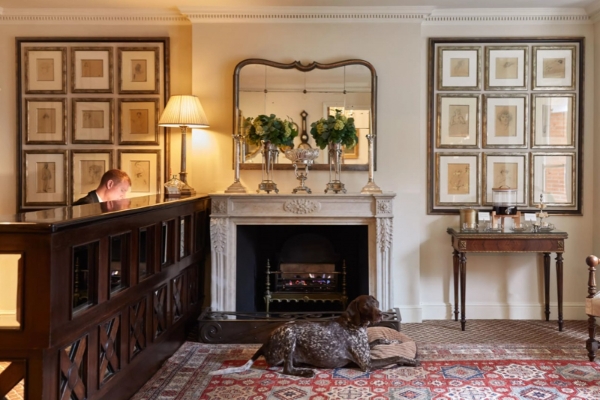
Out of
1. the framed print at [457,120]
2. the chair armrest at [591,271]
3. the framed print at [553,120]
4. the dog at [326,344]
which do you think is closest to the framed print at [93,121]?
the dog at [326,344]

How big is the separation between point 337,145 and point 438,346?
176 cm

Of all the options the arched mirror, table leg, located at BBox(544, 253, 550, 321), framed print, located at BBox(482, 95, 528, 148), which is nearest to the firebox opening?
the arched mirror

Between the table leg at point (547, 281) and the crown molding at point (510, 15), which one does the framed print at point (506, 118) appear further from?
the table leg at point (547, 281)

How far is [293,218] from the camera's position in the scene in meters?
4.48

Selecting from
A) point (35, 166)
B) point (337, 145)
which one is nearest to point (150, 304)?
point (337, 145)

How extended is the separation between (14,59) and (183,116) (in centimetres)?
173

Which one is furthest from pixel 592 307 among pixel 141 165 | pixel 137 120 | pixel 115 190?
pixel 137 120

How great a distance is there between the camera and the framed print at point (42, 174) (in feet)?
16.2

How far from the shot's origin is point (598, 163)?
4789 millimetres

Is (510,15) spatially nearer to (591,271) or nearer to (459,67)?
(459,67)

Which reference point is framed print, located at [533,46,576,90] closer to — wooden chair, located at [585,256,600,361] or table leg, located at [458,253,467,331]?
table leg, located at [458,253,467,331]

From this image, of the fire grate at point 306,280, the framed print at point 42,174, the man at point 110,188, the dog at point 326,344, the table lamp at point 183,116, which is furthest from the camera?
the framed print at point 42,174

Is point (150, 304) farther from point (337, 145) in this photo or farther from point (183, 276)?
point (337, 145)

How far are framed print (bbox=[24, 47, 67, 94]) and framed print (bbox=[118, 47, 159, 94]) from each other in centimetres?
51
